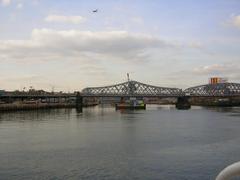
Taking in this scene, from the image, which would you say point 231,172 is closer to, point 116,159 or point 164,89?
point 116,159

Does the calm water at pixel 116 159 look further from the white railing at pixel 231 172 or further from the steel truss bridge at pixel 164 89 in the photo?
the steel truss bridge at pixel 164 89

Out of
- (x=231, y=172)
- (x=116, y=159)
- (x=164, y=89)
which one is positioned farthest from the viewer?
(x=164, y=89)

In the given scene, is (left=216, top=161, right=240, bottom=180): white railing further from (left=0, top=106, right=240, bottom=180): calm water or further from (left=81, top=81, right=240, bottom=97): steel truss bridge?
(left=81, top=81, right=240, bottom=97): steel truss bridge

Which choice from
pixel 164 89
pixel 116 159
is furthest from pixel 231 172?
pixel 164 89

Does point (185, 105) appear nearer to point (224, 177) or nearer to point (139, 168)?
point (139, 168)

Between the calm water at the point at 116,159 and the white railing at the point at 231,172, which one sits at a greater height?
the white railing at the point at 231,172

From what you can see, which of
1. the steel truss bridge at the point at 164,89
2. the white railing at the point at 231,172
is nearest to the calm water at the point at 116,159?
the white railing at the point at 231,172

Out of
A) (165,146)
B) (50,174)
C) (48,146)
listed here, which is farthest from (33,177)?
(165,146)

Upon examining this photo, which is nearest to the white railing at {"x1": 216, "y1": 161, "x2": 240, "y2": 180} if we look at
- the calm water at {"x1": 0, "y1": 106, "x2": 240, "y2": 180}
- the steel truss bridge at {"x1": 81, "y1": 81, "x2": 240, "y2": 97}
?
the calm water at {"x1": 0, "y1": 106, "x2": 240, "y2": 180}

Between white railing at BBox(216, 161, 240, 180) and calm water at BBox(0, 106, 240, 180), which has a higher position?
white railing at BBox(216, 161, 240, 180)

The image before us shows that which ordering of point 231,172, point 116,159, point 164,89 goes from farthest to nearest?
point 164,89 → point 116,159 → point 231,172

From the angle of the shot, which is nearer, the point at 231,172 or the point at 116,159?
the point at 231,172

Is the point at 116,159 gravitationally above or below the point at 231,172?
below

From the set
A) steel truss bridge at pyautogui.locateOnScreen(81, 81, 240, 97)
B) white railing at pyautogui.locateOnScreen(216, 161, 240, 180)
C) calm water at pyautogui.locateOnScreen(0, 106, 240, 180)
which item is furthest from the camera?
steel truss bridge at pyautogui.locateOnScreen(81, 81, 240, 97)
